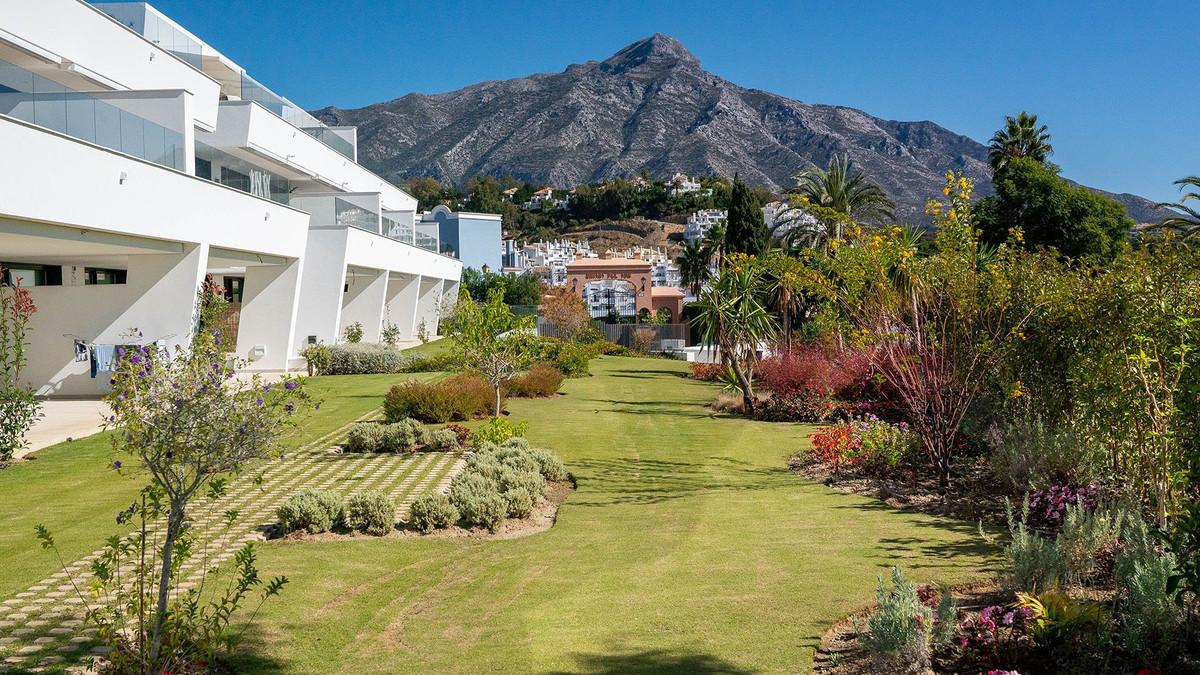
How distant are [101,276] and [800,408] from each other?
24.6 m

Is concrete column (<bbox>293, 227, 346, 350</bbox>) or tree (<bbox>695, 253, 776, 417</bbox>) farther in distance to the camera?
concrete column (<bbox>293, 227, 346, 350</bbox>)

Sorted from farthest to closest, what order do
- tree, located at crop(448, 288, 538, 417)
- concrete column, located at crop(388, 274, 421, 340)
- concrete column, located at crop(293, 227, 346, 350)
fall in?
1. concrete column, located at crop(388, 274, 421, 340)
2. concrete column, located at crop(293, 227, 346, 350)
3. tree, located at crop(448, 288, 538, 417)

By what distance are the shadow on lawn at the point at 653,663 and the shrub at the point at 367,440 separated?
10.1 meters

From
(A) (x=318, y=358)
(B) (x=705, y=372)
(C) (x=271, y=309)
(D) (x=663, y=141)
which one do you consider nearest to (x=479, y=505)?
(C) (x=271, y=309)

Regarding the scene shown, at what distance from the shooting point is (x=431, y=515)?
9.42 metres

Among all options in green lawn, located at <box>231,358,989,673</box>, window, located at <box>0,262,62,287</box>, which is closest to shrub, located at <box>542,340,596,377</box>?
window, located at <box>0,262,62,287</box>

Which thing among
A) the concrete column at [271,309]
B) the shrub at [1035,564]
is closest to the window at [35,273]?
the concrete column at [271,309]

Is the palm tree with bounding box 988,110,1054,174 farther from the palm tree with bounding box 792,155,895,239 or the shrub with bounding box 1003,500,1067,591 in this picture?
the shrub with bounding box 1003,500,1067,591

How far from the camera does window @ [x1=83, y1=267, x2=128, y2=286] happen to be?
28.5m

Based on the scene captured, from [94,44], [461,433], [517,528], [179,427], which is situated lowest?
[517,528]

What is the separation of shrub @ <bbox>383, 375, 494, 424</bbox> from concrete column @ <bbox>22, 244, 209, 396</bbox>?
6436mm

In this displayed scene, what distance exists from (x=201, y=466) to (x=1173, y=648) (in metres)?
5.75

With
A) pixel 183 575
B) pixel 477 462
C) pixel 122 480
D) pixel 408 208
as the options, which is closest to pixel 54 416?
pixel 122 480

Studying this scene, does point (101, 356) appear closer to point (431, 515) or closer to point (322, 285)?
point (322, 285)
